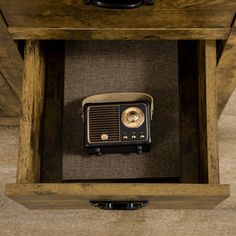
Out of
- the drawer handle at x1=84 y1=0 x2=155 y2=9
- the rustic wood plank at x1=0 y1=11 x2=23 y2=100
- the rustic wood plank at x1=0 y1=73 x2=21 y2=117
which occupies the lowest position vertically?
the rustic wood plank at x1=0 y1=73 x2=21 y2=117

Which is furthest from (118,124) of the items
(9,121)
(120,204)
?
(9,121)

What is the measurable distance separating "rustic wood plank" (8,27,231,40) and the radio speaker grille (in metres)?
0.14

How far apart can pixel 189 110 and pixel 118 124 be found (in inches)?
7.4

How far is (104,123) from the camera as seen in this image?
2.83ft

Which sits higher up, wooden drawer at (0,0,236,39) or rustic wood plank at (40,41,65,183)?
wooden drawer at (0,0,236,39)

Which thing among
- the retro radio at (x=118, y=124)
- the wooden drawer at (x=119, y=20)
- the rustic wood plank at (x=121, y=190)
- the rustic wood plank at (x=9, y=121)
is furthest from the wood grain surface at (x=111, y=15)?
the rustic wood plank at (x=9, y=121)

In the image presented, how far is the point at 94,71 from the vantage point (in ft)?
3.15

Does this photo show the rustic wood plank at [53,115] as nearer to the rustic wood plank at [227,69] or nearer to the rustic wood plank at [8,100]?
the rustic wood plank at [8,100]

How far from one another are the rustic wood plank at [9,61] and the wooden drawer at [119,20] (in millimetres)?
20

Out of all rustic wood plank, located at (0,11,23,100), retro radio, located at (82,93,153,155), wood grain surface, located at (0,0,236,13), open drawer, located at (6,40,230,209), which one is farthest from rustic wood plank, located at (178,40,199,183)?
rustic wood plank, located at (0,11,23,100)

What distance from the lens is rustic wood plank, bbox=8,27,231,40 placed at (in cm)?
77

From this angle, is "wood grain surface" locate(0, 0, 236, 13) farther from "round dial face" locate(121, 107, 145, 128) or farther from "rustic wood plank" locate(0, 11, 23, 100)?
"round dial face" locate(121, 107, 145, 128)

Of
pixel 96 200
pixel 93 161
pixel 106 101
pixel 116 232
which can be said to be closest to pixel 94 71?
pixel 106 101

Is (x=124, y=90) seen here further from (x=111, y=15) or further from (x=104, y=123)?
(x=111, y=15)
